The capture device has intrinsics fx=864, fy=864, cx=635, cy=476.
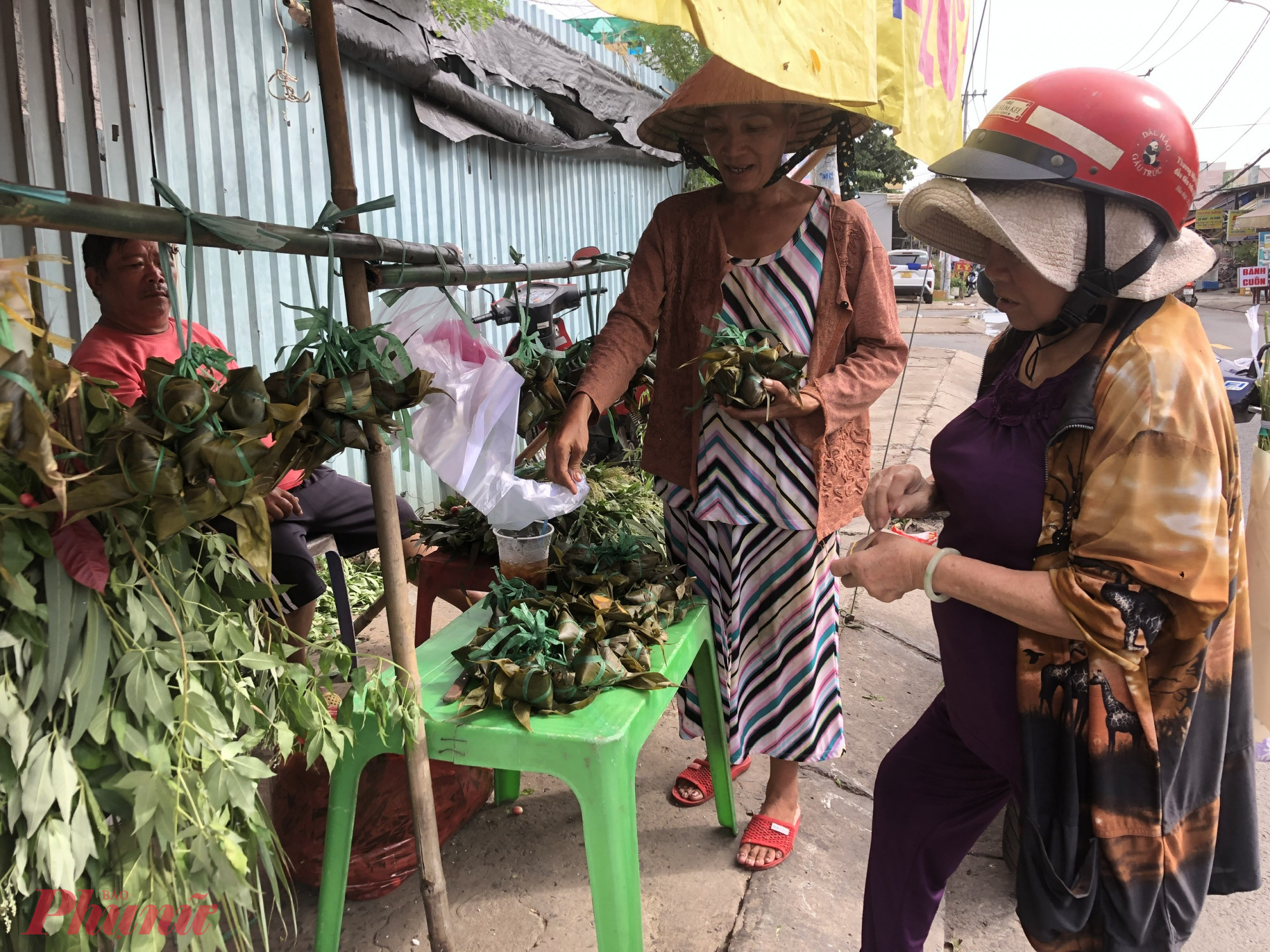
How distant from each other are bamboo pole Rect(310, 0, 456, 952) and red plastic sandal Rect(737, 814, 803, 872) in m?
0.93

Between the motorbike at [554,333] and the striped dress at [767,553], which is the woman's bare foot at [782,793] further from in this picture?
the motorbike at [554,333]

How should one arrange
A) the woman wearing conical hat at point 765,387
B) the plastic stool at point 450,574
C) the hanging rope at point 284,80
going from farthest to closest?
the hanging rope at point 284,80
the plastic stool at point 450,574
the woman wearing conical hat at point 765,387

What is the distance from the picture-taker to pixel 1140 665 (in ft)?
4.13

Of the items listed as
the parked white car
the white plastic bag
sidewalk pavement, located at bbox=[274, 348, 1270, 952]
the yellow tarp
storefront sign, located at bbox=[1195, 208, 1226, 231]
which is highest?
storefront sign, located at bbox=[1195, 208, 1226, 231]

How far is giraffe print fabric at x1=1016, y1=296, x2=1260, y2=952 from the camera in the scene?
1151 mm

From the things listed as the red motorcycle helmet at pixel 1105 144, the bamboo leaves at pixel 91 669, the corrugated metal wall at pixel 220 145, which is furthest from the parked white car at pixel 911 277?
the bamboo leaves at pixel 91 669

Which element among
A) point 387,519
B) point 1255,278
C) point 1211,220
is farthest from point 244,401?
point 1211,220

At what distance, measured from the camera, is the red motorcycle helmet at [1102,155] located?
1207 millimetres

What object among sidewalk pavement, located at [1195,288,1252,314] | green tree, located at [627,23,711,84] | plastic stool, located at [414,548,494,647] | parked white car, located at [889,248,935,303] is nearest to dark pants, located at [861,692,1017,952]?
plastic stool, located at [414,548,494,647]

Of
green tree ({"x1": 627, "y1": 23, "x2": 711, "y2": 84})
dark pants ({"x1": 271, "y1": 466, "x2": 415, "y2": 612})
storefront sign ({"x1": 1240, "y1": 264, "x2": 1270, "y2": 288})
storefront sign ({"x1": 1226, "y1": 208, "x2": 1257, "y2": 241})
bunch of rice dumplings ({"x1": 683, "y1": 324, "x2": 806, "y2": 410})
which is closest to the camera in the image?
bunch of rice dumplings ({"x1": 683, "y1": 324, "x2": 806, "y2": 410})

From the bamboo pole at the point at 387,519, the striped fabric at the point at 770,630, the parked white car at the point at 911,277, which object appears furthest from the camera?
the parked white car at the point at 911,277

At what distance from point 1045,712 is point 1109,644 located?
0.67 ft

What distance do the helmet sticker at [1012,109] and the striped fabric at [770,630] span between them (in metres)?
1.09

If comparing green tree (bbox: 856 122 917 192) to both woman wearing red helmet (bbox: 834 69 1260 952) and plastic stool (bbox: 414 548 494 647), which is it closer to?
plastic stool (bbox: 414 548 494 647)
